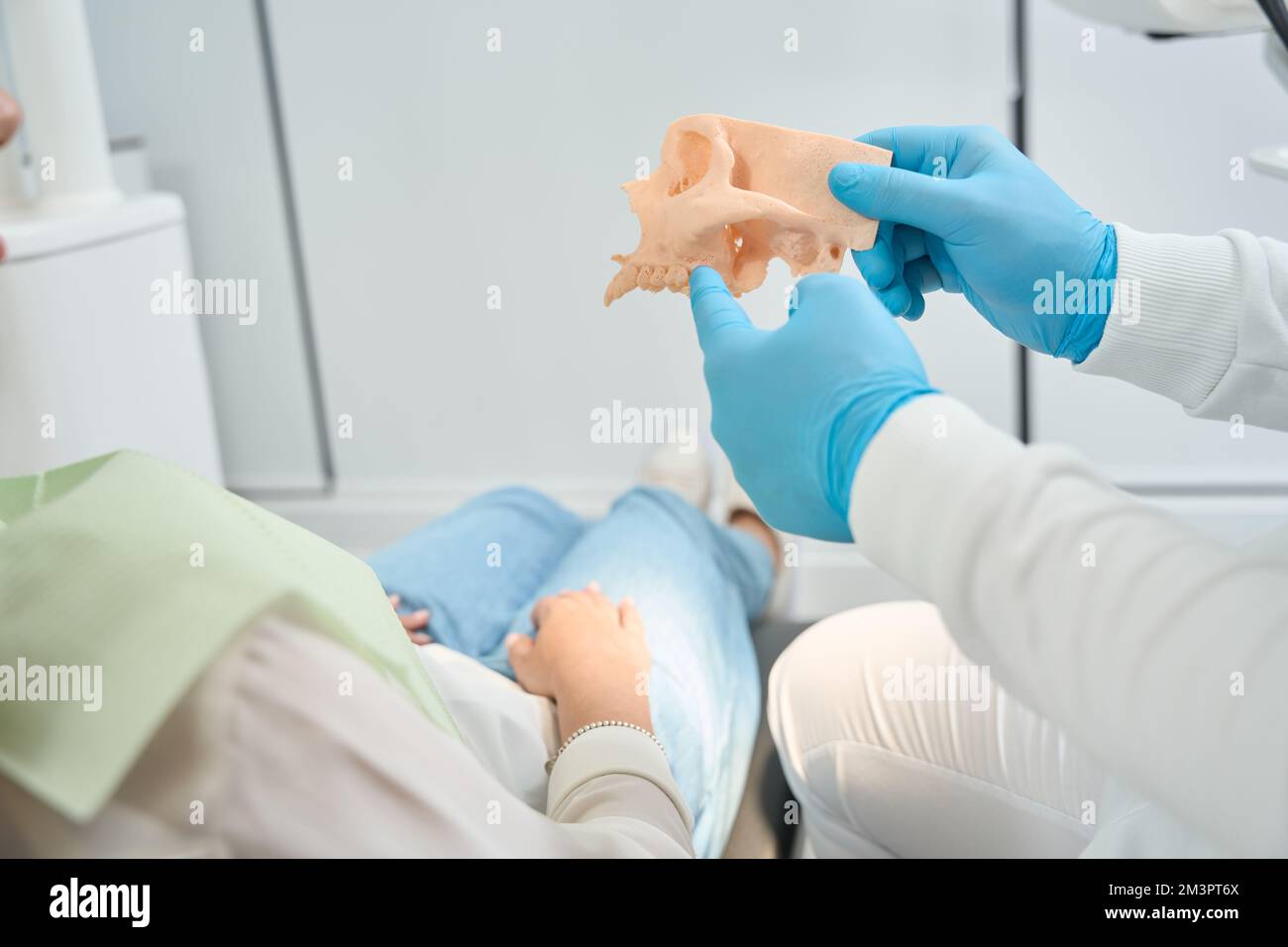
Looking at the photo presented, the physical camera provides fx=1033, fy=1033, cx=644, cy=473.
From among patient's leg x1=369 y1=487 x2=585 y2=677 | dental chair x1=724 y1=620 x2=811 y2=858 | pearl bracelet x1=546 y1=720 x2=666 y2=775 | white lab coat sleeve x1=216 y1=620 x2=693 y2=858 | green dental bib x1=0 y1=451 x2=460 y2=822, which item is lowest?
dental chair x1=724 y1=620 x2=811 y2=858

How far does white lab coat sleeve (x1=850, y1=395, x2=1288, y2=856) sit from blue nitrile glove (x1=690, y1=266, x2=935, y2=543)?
0.23 feet

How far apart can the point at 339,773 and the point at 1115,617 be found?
0.31 m

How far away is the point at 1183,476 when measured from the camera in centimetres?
158

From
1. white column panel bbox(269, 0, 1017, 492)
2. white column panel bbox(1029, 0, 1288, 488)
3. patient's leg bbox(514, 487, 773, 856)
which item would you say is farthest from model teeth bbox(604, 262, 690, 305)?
white column panel bbox(1029, 0, 1288, 488)

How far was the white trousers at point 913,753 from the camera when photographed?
75 centimetres

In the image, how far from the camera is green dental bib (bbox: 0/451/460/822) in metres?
0.33

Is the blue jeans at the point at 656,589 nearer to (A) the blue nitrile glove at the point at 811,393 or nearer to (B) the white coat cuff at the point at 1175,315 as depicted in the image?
(A) the blue nitrile glove at the point at 811,393

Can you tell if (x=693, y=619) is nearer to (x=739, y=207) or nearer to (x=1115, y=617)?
(x=739, y=207)

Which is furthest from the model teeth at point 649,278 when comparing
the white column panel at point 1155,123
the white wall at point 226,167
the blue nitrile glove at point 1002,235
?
the white wall at point 226,167

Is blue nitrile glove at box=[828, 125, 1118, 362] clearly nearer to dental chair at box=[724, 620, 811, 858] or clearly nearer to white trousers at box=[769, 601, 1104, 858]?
white trousers at box=[769, 601, 1104, 858]

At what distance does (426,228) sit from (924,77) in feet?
2.62

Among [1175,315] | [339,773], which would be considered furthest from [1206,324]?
[339,773]
